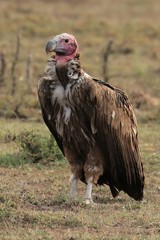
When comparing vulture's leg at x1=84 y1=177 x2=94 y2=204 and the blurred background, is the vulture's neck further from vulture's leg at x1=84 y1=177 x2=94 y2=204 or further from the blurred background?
the blurred background

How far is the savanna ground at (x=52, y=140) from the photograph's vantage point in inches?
281

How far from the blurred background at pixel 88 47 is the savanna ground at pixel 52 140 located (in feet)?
0.09

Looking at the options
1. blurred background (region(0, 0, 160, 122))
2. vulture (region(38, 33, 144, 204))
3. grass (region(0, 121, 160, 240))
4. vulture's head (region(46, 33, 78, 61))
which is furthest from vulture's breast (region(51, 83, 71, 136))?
blurred background (region(0, 0, 160, 122))

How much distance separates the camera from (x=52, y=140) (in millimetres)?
10570

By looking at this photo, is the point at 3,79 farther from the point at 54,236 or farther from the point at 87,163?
the point at 54,236

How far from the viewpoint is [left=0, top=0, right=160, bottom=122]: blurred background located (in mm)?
14971

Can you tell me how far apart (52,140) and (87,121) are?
2.61m

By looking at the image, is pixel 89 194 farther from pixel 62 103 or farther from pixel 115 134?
pixel 62 103

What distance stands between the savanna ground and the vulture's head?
1361mm

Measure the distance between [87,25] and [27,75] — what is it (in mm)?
8750

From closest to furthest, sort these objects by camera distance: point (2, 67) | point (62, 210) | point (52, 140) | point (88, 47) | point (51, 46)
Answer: point (62, 210) < point (51, 46) < point (52, 140) < point (2, 67) < point (88, 47)

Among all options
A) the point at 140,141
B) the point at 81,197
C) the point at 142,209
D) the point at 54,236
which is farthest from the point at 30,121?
the point at 54,236

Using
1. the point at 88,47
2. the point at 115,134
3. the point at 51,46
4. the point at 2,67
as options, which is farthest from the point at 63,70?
the point at 88,47

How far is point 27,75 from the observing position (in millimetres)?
15758
